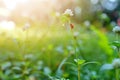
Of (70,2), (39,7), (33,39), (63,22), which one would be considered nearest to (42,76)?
(63,22)

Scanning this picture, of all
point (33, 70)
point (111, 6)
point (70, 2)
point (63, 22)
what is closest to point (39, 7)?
point (70, 2)

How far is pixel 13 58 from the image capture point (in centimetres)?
250

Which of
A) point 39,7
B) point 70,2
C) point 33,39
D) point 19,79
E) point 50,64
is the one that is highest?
point 70,2

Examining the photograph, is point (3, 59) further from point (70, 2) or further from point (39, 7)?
point (70, 2)

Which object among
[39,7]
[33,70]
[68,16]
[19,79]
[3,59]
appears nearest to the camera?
[68,16]

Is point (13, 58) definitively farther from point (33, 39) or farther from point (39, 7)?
point (39, 7)

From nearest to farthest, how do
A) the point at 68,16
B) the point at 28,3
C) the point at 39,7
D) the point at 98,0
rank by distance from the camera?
the point at 68,16 → the point at 39,7 → the point at 28,3 → the point at 98,0

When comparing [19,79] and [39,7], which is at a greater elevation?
[39,7]

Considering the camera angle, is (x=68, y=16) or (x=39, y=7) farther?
(x=39, y=7)

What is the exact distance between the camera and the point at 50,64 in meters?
2.46

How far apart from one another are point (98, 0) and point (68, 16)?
8462mm

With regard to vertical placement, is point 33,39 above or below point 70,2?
below

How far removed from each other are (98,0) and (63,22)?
8448 millimetres

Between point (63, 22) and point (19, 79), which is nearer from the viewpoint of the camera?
point (63, 22)
